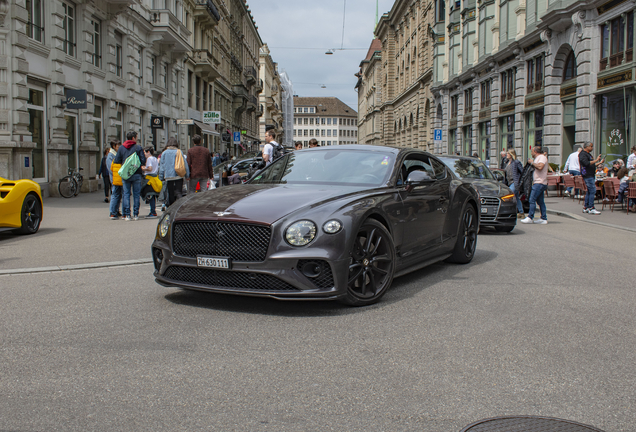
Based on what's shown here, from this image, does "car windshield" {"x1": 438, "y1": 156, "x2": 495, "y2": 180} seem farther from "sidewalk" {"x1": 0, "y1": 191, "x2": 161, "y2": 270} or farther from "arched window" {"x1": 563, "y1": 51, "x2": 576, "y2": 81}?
"arched window" {"x1": 563, "y1": 51, "x2": 576, "y2": 81}

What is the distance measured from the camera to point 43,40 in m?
A: 19.7

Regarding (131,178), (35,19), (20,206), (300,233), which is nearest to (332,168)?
(300,233)

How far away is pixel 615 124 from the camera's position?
21.7 metres

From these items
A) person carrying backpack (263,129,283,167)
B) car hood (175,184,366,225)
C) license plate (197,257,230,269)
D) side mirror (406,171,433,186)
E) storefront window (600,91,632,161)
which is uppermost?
storefront window (600,91,632,161)

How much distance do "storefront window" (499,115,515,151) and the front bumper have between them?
28813 millimetres

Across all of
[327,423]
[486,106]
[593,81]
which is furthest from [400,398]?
[486,106]

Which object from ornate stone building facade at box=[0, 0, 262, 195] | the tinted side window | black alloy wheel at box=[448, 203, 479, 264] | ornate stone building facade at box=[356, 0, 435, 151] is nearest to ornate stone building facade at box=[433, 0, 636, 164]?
ornate stone building facade at box=[356, 0, 435, 151]

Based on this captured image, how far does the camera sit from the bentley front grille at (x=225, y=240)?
4.95 m

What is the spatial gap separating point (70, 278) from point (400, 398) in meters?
4.71

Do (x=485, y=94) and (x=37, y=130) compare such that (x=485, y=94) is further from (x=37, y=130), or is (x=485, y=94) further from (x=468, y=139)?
(x=37, y=130)

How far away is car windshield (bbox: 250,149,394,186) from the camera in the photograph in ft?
20.5

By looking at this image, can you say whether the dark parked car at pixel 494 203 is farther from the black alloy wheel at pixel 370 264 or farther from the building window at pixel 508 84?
the building window at pixel 508 84

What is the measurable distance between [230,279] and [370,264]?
1.21m

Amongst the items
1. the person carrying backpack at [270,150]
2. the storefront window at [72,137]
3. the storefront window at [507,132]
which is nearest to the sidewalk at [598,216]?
the person carrying backpack at [270,150]
